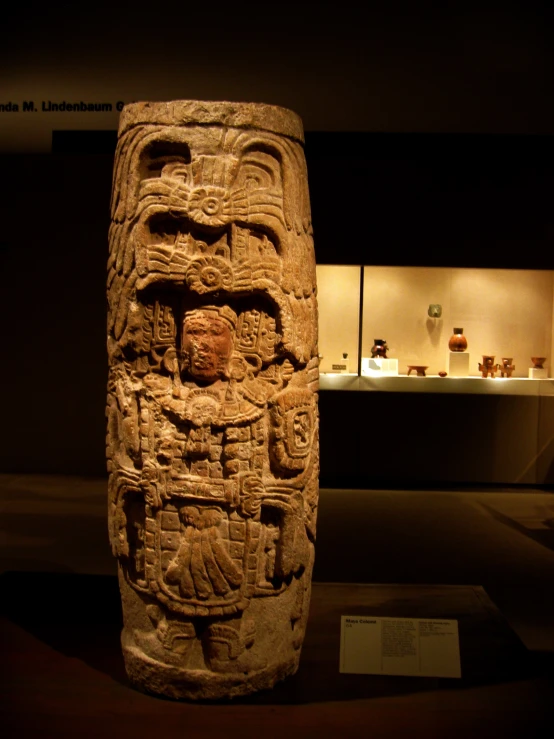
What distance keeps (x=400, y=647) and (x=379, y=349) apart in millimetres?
3077

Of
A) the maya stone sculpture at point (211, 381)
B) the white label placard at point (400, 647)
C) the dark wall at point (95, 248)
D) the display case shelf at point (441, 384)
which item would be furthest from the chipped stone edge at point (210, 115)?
the display case shelf at point (441, 384)

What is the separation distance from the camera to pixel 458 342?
630 centimetres

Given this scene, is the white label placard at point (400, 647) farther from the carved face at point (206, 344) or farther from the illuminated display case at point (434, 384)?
the illuminated display case at point (434, 384)

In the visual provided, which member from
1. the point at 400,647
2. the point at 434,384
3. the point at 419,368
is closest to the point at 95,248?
the point at 419,368

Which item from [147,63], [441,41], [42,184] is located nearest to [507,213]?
[441,41]

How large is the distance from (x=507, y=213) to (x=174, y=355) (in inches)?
147

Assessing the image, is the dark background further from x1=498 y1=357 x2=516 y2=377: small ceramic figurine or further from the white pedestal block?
x1=498 y1=357 x2=516 y2=377: small ceramic figurine

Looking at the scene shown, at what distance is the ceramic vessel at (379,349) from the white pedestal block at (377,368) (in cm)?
4

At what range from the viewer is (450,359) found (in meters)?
6.29

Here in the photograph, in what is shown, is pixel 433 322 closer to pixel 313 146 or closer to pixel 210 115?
pixel 313 146

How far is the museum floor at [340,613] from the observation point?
3.14 meters

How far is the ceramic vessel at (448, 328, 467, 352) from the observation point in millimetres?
6304

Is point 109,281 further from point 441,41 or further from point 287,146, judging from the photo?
point 441,41


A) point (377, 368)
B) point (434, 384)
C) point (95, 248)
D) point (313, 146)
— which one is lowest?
point (434, 384)
